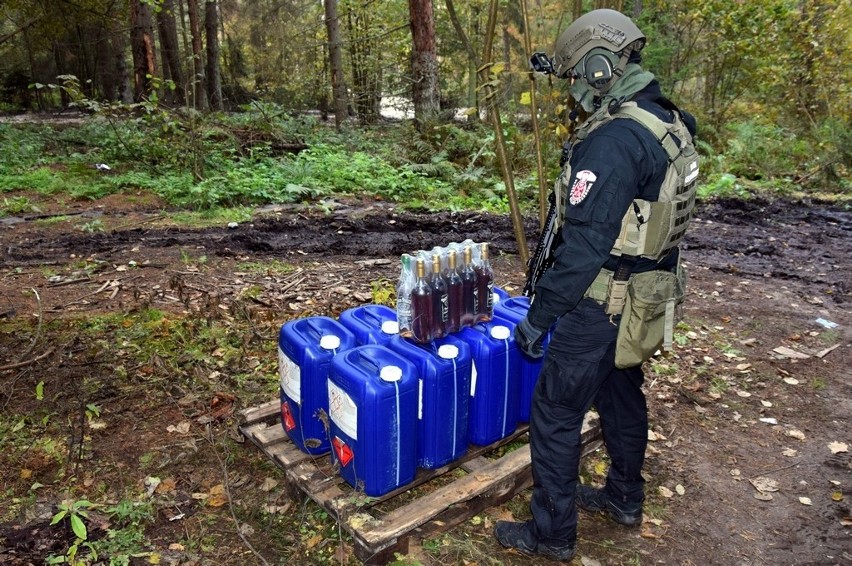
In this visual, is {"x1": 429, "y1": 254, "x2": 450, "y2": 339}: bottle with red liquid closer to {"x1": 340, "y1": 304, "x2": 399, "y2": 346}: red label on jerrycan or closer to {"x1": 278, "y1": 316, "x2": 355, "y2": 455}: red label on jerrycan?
{"x1": 340, "y1": 304, "x2": 399, "y2": 346}: red label on jerrycan

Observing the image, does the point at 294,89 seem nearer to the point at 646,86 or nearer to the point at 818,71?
the point at 818,71

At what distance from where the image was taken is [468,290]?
133 inches

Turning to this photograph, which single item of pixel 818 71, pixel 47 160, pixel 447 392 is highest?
pixel 818 71

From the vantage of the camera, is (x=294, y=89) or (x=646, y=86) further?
(x=294, y=89)

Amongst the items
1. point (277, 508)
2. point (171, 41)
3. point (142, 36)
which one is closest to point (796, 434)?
point (277, 508)

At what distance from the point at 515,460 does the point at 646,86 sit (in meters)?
2.13

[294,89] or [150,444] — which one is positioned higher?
[294,89]

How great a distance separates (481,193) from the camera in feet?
38.4

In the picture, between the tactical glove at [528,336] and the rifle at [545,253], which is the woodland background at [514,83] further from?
the tactical glove at [528,336]

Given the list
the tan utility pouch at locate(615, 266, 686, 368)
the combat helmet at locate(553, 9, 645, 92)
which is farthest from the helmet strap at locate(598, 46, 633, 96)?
the tan utility pouch at locate(615, 266, 686, 368)

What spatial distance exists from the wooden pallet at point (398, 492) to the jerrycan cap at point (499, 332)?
70 cm

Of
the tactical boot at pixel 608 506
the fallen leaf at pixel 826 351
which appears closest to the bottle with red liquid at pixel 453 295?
the tactical boot at pixel 608 506

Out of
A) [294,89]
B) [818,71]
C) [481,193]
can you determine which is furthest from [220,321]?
[294,89]

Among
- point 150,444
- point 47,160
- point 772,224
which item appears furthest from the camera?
point 47,160
